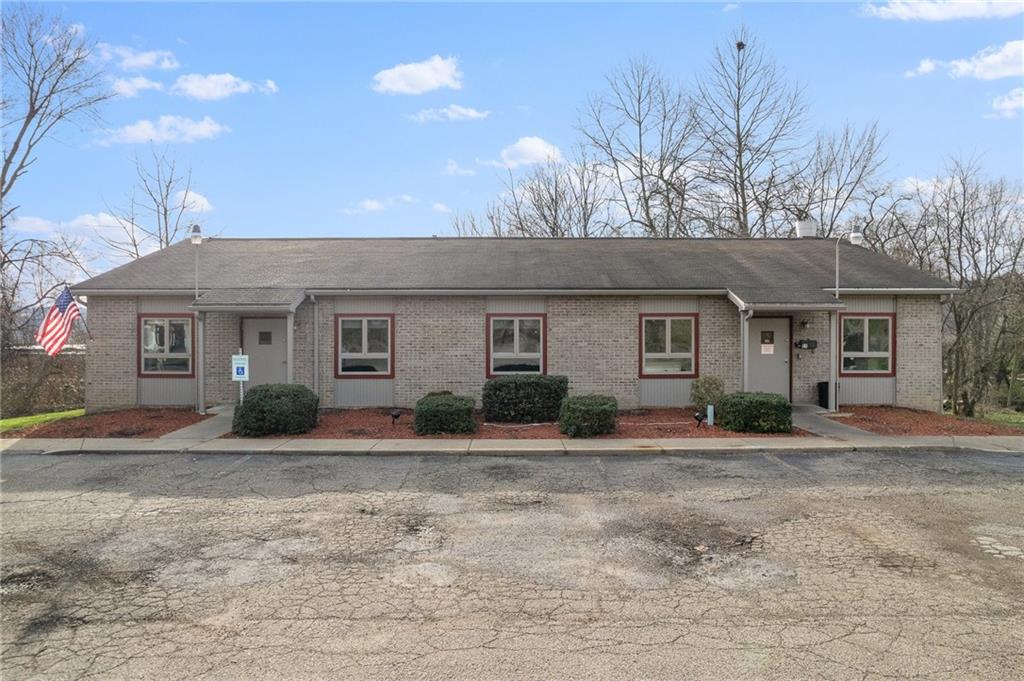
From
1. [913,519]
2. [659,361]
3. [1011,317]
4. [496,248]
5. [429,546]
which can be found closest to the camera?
[429,546]

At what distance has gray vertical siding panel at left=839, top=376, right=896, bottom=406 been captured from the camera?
14820 mm

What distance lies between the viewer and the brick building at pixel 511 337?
14422mm

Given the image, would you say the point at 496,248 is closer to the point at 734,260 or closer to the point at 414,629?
the point at 734,260

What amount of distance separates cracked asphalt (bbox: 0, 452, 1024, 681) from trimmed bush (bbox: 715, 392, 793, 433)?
112 inches

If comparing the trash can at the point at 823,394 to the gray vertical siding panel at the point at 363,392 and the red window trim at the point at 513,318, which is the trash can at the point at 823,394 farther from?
the gray vertical siding panel at the point at 363,392

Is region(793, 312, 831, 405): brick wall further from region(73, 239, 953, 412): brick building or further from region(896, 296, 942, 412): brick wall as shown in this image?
region(896, 296, 942, 412): brick wall

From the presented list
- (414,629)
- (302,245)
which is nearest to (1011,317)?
(302,245)

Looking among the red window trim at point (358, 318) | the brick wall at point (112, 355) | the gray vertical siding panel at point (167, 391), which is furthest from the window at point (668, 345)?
the brick wall at point (112, 355)

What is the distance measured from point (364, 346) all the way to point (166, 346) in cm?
500

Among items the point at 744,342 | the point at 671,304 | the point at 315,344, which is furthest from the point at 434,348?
the point at 744,342

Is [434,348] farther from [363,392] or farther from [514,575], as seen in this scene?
[514,575]

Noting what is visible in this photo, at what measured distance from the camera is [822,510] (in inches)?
263

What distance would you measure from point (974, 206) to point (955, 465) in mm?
21991

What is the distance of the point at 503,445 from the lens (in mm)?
10320
